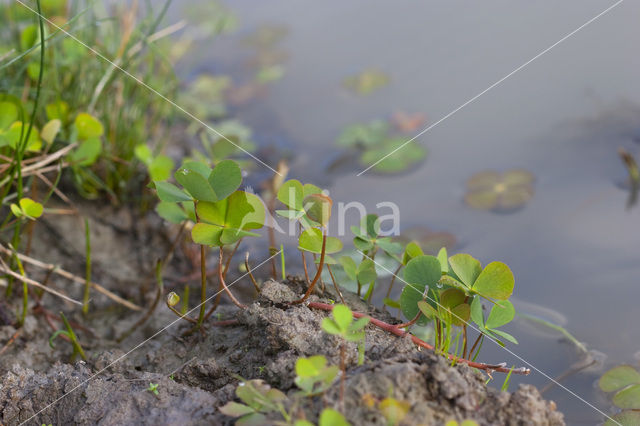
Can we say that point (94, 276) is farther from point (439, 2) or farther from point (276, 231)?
point (439, 2)

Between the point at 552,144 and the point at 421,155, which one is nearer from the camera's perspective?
the point at 552,144

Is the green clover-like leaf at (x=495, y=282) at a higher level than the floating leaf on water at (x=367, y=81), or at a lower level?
lower

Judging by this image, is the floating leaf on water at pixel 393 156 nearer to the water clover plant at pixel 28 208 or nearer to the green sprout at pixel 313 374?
the water clover plant at pixel 28 208

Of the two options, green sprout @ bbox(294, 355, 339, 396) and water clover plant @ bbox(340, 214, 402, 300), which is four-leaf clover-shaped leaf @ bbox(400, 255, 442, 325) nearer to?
water clover plant @ bbox(340, 214, 402, 300)

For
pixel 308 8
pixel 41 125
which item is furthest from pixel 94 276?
Result: pixel 308 8

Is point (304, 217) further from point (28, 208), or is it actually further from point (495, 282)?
point (28, 208)

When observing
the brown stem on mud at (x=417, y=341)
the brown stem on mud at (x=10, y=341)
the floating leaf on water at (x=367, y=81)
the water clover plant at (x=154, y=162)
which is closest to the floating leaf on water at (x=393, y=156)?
the floating leaf on water at (x=367, y=81)

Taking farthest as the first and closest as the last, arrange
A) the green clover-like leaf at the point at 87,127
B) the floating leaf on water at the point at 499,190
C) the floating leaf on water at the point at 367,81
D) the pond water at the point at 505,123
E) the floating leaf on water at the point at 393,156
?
the floating leaf on water at the point at 367,81 → the floating leaf on water at the point at 393,156 → the floating leaf on water at the point at 499,190 → the green clover-like leaf at the point at 87,127 → the pond water at the point at 505,123
